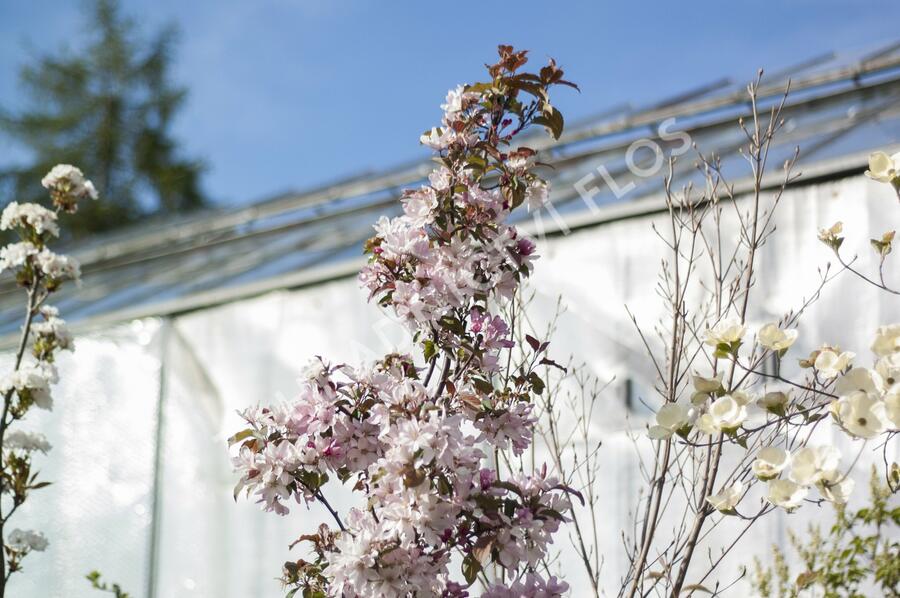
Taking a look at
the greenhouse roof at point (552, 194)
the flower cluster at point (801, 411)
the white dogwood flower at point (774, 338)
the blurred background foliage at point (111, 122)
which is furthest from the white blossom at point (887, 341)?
the blurred background foliage at point (111, 122)

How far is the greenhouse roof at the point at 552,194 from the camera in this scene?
363 cm

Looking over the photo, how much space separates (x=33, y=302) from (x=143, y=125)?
1226 centimetres

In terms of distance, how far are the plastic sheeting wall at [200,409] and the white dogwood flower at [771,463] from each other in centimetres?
220

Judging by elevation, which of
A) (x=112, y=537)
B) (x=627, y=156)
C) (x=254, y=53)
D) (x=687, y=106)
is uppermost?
(x=254, y=53)

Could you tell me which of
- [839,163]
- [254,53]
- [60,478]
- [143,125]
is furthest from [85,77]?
[839,163]

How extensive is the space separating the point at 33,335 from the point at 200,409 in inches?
89.3

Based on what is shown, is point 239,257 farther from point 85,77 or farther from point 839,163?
point 85,77

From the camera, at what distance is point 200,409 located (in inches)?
172

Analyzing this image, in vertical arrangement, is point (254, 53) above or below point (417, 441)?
above

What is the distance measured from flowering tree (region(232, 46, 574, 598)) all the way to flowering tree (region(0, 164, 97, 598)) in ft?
2.38

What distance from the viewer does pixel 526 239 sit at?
1.51 m

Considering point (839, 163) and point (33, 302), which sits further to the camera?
point (839, 163)

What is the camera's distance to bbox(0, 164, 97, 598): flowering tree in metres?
2.00

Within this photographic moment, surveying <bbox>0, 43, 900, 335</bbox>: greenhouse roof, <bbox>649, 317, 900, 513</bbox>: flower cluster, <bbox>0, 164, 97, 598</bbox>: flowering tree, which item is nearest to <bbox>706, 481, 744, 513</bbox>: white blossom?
<bbox>649, 317, 900, 513</bbox>: flower cluster
